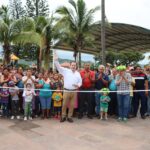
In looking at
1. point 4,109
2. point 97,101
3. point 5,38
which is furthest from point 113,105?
point 5,38

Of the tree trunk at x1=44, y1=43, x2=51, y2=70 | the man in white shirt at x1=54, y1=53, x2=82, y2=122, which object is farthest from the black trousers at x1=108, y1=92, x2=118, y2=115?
the tree trunk at x1=44, y1=43, x2=51, y2=70

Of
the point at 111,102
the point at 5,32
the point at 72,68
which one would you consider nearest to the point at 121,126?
the point at 111,102

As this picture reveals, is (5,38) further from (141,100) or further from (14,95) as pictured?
(141,100)

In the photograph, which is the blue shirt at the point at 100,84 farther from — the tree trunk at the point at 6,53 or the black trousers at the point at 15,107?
the tree trunk at the point at 6,53

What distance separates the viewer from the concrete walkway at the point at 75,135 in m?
6.36

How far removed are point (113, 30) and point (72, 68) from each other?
2023cm

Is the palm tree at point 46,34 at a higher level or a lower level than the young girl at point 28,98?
higher

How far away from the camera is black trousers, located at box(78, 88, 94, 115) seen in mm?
8828

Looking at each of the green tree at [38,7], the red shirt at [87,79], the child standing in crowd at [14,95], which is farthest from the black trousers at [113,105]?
the green tree at [38,7]

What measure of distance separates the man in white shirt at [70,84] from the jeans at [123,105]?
1.22m

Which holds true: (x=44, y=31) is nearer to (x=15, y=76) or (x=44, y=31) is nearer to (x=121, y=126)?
(x=15, y=76)

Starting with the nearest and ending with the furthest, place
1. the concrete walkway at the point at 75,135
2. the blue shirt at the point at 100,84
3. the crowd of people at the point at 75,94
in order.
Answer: the concrete walkway at the point at 75,135
the crowd of people at the point at 75,94
the blue shirt at the point at 100,84

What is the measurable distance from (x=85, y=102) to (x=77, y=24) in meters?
14.2

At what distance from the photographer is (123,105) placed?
8.60 m
